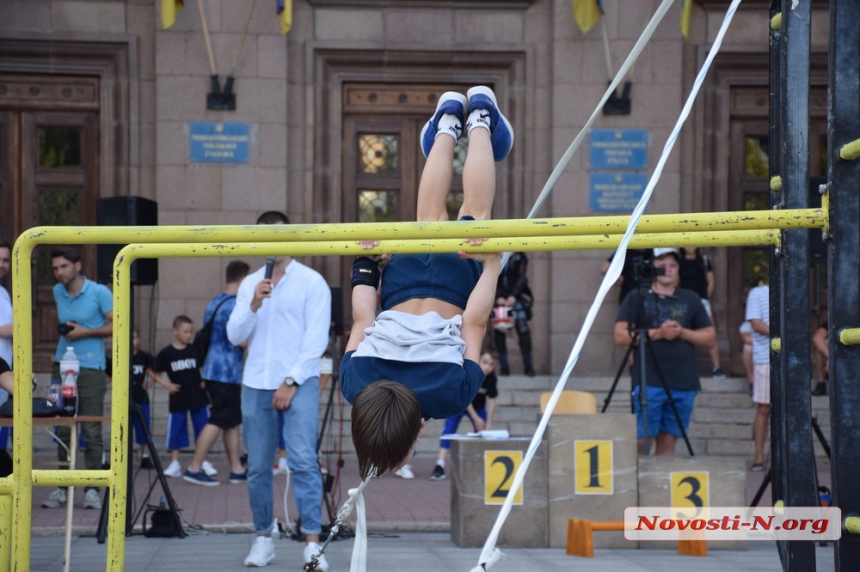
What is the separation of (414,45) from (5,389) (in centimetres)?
835

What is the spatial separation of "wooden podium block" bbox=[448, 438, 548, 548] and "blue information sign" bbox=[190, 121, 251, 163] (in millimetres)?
6547

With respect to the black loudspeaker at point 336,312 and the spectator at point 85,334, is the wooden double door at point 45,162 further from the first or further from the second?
the black loudspeaker at point 336,312

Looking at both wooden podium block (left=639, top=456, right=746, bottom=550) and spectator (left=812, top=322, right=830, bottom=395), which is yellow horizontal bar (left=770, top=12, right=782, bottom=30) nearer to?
wooden podium block (left=639, top=456, right=746, bottom=550)

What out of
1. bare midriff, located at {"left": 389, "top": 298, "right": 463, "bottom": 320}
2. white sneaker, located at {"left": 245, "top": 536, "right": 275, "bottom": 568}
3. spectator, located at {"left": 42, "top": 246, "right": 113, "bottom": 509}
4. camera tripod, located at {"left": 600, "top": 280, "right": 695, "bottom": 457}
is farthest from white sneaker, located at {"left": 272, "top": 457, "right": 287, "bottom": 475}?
bare midriff, located at {"left": 389, "top": 298, "right": 463, "bottom": 320}

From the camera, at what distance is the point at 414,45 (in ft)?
46.6

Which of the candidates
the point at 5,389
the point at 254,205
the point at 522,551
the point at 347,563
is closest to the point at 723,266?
the point at 254,205

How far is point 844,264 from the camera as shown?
420 cm

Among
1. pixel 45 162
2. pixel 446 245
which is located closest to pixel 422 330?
pixel 446 245

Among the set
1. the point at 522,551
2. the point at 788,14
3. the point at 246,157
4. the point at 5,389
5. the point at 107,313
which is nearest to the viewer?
the point at 788,14

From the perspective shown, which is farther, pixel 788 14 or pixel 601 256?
pixel 601 256

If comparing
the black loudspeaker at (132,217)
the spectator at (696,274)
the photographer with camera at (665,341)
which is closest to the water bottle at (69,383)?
the black loudspeaker at (132,217)

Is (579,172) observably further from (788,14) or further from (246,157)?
(788,14)

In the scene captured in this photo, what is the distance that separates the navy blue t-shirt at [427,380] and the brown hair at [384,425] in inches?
8.6

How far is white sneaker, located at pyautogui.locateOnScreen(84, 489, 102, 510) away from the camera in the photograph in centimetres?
936
